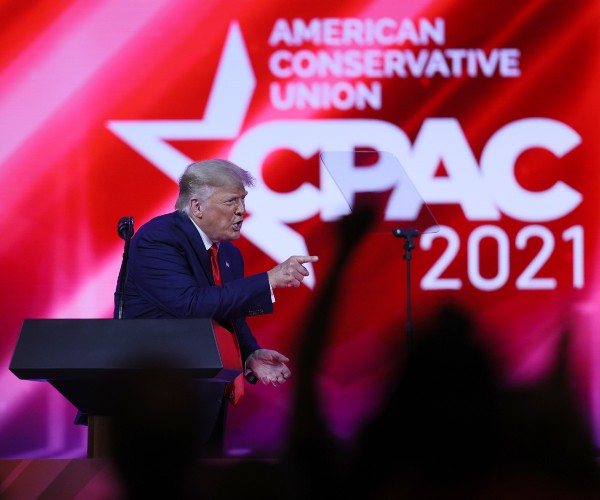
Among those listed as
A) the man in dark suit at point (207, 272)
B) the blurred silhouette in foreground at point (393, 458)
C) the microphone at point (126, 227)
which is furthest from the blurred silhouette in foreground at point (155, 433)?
the man in dark suit at point (207, 272)

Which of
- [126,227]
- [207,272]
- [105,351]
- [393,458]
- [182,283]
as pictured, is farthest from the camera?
[207,272]

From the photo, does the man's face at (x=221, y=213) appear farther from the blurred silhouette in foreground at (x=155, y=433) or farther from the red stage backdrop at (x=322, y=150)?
the red stage backdrop at (x=322, y=150)

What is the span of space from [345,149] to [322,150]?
0.10m

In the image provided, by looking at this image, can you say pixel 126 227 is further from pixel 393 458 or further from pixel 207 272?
pixel 393 458

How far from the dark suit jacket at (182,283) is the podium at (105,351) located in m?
0.68

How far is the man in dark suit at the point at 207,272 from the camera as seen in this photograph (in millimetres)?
1921

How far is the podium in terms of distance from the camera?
46.3 inches

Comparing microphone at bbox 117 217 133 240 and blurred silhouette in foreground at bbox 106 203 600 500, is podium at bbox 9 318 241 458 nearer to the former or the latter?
blurred silhouette in foreground at bbox 106 203 600 500

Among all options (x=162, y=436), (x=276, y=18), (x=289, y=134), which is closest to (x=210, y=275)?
(x=162, y=436)

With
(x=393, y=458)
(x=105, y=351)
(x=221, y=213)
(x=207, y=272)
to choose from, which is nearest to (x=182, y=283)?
(x=207, y=272)

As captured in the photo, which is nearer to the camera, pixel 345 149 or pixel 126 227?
pixel 126 227

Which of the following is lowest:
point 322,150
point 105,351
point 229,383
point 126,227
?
point 229,383

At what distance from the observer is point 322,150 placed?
11.5 feet

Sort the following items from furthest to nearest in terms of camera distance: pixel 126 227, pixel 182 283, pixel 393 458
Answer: pixel 182 283 < pixel 126 227 < pixel 393 458
